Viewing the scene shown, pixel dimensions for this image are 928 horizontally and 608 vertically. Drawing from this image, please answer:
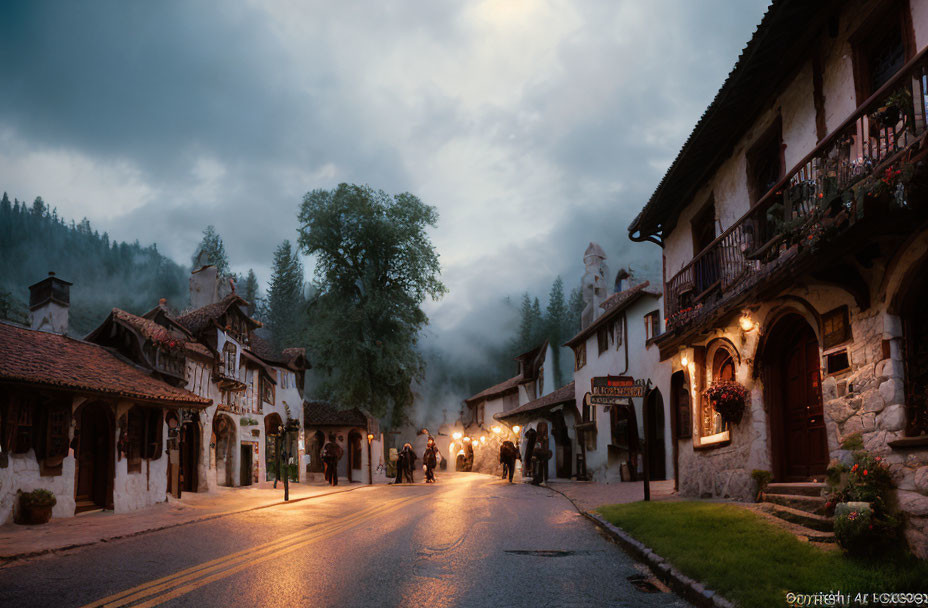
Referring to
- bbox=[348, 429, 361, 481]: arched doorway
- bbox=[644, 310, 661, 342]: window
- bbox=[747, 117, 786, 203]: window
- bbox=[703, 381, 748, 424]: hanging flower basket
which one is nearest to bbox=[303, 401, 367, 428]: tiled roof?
bbox=[348, 429, 361, 481]: arched doorway

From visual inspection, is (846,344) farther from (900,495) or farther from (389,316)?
(389,316)

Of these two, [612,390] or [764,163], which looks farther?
[612,390]

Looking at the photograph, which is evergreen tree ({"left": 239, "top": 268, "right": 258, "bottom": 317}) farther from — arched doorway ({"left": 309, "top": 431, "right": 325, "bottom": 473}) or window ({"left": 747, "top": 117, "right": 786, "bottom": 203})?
window ({"left": 747, "top": 117, "right": 786, "bottom": 203})

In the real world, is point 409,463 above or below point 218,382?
below

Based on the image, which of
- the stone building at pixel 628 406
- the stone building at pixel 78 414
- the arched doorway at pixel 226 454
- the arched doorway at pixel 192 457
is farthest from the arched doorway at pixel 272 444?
the stone building at pixel 628 406

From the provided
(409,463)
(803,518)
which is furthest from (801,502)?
(409,463)

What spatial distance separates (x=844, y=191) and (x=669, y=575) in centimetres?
469

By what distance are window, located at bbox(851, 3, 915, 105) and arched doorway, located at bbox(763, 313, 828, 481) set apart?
3.81m

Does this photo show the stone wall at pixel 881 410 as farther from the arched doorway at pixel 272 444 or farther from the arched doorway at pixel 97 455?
the arched doorway at pixel 272 444

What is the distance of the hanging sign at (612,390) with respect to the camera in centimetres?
1510

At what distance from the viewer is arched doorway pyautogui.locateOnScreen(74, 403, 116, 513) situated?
17.8 metres

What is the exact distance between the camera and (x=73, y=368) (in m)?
16.9

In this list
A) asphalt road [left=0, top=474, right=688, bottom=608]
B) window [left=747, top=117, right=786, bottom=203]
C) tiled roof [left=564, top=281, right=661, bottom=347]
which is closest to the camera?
asphalt road [left=0, top=474, right=688, bottom=608]

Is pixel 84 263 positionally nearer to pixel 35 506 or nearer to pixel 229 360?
pixel 229 360
